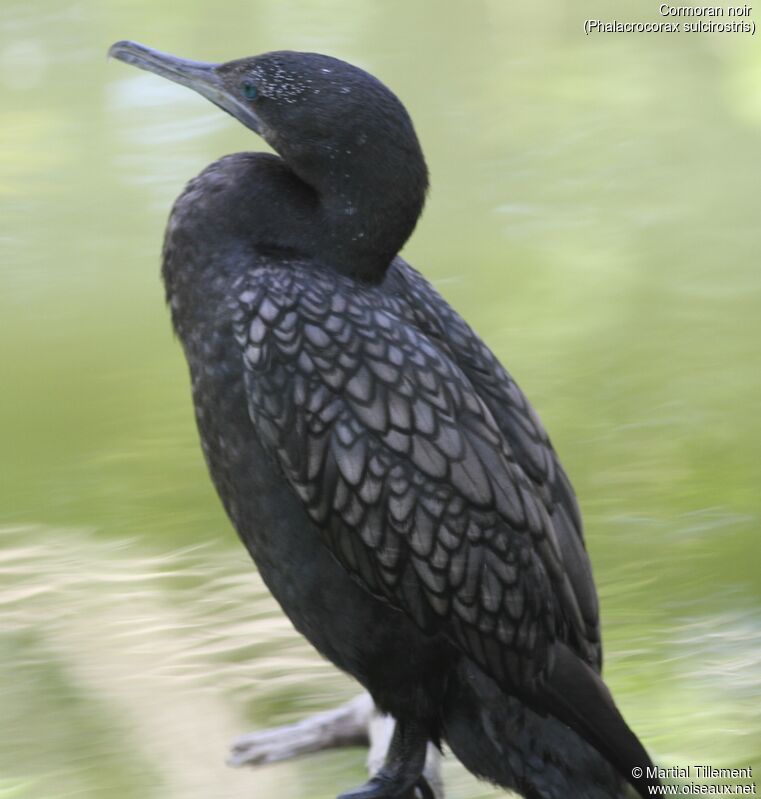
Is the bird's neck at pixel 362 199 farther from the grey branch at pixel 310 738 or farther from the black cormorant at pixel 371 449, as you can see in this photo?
the grey branch at pixel 310 738

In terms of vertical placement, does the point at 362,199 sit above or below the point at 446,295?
above

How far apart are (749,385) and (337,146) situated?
3116mm

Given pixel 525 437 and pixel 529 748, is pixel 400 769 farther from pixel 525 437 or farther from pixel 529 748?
pixel 525 437

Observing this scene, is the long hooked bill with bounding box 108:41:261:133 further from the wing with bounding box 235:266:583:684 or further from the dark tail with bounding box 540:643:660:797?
the dark tail with bounding box 540:643:660:797

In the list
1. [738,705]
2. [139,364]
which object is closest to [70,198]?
[139,364]

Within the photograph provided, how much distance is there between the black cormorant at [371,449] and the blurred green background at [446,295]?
777mm

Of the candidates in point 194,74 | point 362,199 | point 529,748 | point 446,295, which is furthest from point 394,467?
point 446,295

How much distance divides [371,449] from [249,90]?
66cm

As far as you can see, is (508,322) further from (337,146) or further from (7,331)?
(337,146)

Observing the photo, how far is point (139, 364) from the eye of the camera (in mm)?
5570

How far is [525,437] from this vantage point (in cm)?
289

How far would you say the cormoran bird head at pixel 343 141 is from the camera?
2668 millimetres

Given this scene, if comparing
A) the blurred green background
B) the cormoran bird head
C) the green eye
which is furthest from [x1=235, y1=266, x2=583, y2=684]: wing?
the blurred green background

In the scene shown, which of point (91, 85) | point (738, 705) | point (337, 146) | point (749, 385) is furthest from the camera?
point (91, 85)
